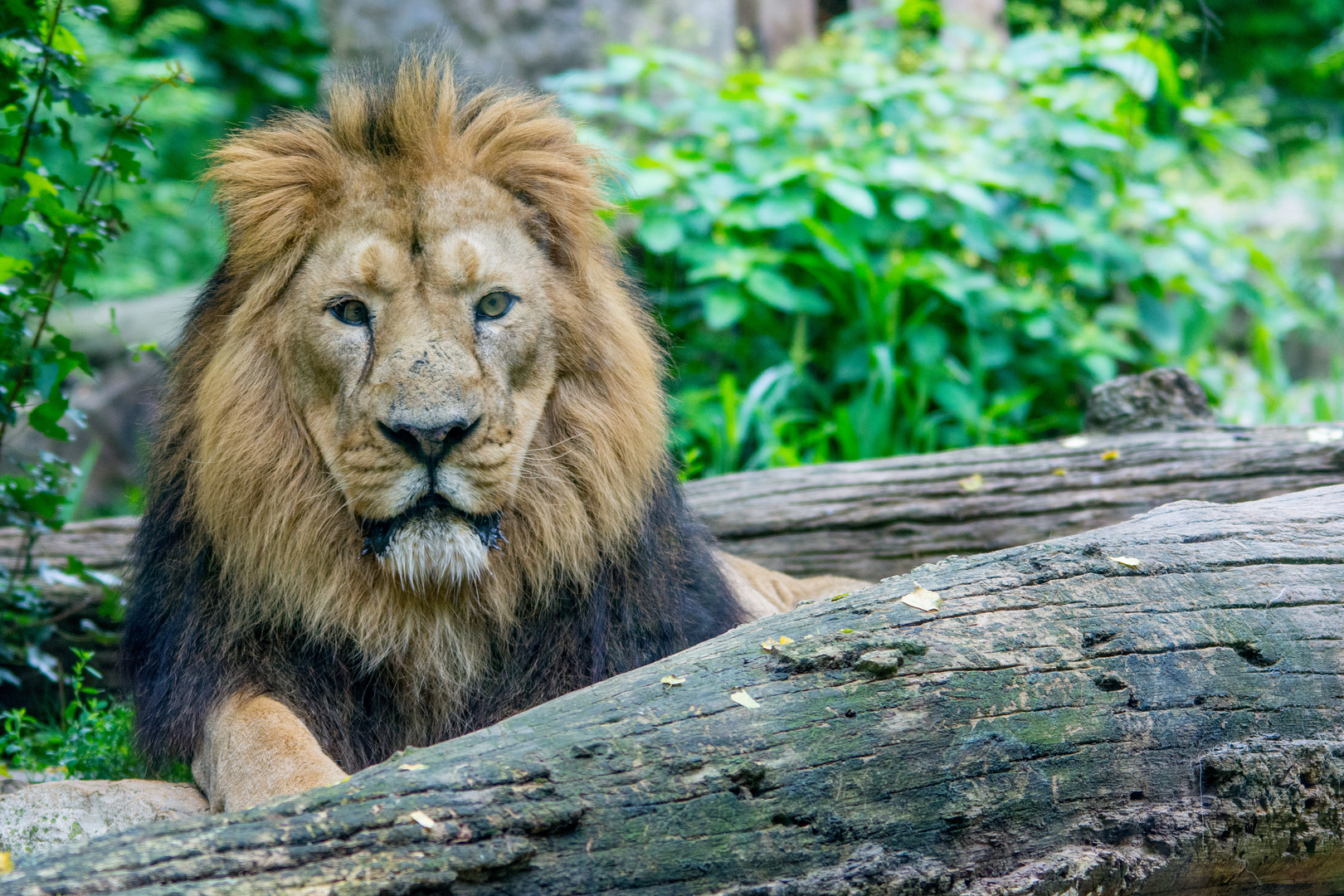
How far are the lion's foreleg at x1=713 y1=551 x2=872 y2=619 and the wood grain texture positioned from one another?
0.69 ft

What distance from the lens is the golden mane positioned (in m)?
2.51

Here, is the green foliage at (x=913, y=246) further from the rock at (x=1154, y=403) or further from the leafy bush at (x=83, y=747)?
the leafy bush at (x=83, y=747)

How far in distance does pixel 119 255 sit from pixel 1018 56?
6.82m

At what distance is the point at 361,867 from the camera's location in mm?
1548

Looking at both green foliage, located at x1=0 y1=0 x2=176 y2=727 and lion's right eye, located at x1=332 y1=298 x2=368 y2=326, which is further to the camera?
green foliage, located at x1=0 y1=0 x2=176 y2=727

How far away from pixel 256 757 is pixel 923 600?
1.34m

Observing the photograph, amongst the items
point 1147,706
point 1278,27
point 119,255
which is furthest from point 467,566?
point 1278,27

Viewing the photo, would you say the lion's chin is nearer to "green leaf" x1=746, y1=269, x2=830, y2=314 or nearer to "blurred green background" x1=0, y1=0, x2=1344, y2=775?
"blurred green background" x1=0, y1=0, x2=1344, y2=775

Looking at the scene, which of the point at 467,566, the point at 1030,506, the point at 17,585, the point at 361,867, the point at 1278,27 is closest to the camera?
the point at 361,867

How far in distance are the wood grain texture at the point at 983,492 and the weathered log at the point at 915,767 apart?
1725 mm

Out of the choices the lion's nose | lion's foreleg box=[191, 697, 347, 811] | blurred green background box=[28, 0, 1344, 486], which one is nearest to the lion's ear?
the lion's nose

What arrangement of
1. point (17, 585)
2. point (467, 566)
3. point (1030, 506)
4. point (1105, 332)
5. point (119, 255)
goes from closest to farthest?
1. point (467, 566)
2. point (17, 585)
3. point (1030, 506)
4. point (1105, 332)
5. point (119, 255)

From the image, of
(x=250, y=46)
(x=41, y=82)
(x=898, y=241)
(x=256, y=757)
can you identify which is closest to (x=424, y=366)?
(x=256, y=757)

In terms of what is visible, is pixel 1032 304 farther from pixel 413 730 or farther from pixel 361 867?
pixel 361 867
